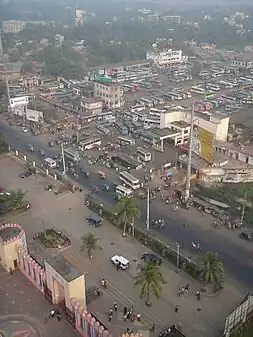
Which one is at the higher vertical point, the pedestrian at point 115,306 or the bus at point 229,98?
the pedestrian at point 115,306

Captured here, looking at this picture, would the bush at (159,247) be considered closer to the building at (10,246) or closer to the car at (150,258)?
the car at (150,258)

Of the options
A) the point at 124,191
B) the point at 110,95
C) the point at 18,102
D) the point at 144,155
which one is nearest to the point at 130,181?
the point at 124,191

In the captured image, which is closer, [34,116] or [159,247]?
[159,247]

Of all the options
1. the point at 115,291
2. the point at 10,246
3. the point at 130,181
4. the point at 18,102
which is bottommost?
the point at 130,181

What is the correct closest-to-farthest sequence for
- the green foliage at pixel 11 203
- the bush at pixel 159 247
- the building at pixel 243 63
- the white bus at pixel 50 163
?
the bush at pixel 159 247 < the green foliage at pixel 11 203 < the white bus at pixel 50 163 < the building at pixel 243 63

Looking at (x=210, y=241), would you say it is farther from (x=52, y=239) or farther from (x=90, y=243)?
(x=52, y=239)

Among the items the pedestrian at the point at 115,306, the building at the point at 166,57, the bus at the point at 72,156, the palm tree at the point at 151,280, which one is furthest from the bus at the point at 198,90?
the pedestrian at the point at 115,306

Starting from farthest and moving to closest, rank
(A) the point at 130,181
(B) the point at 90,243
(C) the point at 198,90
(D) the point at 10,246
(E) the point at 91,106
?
(C) the point at 198,90
(E) the point at 91,106
(A) the point at 130,181
(B) the point at 90,243
(D) the point at 10,246
